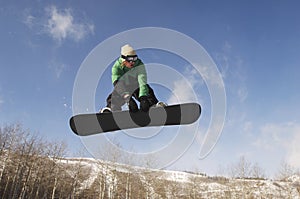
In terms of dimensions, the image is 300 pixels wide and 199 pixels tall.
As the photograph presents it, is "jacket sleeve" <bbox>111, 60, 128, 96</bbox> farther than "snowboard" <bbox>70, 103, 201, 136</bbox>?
Yes

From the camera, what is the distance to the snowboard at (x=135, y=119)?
208 inches

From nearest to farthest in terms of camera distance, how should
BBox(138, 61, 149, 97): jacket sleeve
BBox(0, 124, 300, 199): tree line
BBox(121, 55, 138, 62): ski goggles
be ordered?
BBox(138, 61, 149, 97): jacket sleeve
BBox(121, 55, 138, 62): ski goggles
BBox(0, 124, 300, 199): tree line

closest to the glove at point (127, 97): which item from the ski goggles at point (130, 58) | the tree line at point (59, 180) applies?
the ski goggles at point (130, 58)

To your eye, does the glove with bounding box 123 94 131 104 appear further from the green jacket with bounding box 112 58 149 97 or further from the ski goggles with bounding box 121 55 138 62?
the ski goggles with bounding box 121 55 138 62

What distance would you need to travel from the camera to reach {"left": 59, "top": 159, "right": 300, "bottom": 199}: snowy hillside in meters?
43.0

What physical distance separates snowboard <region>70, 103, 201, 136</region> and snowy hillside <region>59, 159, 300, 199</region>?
35060 millimetres

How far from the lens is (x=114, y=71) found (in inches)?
213

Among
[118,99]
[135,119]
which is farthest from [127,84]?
[135,119]

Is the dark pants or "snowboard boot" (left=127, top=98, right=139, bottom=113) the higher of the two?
the dark pants

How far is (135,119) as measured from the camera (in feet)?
17.9

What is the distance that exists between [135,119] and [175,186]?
46.3m

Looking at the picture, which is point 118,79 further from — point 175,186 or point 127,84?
point 175,186

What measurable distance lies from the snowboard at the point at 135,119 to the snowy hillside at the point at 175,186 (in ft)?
115

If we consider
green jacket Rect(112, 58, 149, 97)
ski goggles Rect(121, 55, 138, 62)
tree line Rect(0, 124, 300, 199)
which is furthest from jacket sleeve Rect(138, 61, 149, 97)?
tree line Rect(0, 124, 300, 199)
